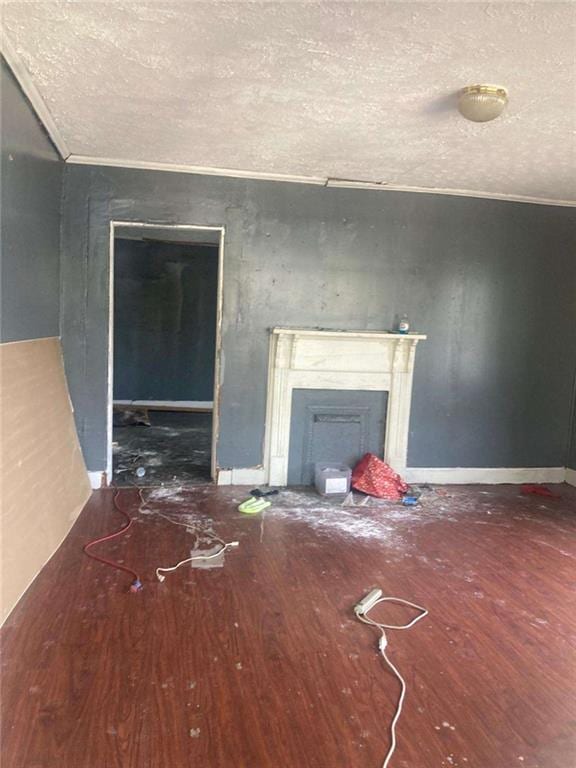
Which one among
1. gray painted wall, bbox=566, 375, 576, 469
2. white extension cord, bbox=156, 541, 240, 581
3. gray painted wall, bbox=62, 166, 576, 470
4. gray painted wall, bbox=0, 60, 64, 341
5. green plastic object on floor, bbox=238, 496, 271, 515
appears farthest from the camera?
gray painted wall, bbox=566, 375, 576, 469

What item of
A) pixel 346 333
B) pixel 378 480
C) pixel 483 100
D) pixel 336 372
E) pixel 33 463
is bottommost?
pixel 378 480

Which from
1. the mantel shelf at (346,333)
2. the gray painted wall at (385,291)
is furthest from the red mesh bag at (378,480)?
the mantel shelf at (346,333)

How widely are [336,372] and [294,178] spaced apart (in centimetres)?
155

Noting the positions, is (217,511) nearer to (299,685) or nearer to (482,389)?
(299,685)

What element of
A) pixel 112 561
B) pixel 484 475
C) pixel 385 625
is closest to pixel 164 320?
pixel 484 475

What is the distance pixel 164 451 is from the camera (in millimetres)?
5215

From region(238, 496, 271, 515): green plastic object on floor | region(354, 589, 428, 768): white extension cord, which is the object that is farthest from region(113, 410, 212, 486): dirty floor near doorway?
region(354, 589, 428, 768): white extension cord

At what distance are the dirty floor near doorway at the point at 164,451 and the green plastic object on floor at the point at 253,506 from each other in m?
0.67

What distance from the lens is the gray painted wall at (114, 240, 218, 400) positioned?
24.3 ft

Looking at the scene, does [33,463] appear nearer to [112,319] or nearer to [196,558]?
A: [196,558]

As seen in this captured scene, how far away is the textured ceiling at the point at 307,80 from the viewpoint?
197 centimetres

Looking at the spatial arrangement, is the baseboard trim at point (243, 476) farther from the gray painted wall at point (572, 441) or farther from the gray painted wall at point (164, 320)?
the gray painted wall at point (164, 320)

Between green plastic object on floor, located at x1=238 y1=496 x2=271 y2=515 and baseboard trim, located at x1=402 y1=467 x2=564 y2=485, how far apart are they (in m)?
1.35

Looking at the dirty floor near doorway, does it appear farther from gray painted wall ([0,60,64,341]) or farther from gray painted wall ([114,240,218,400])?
gray painted wall ([0,60,64,341])
